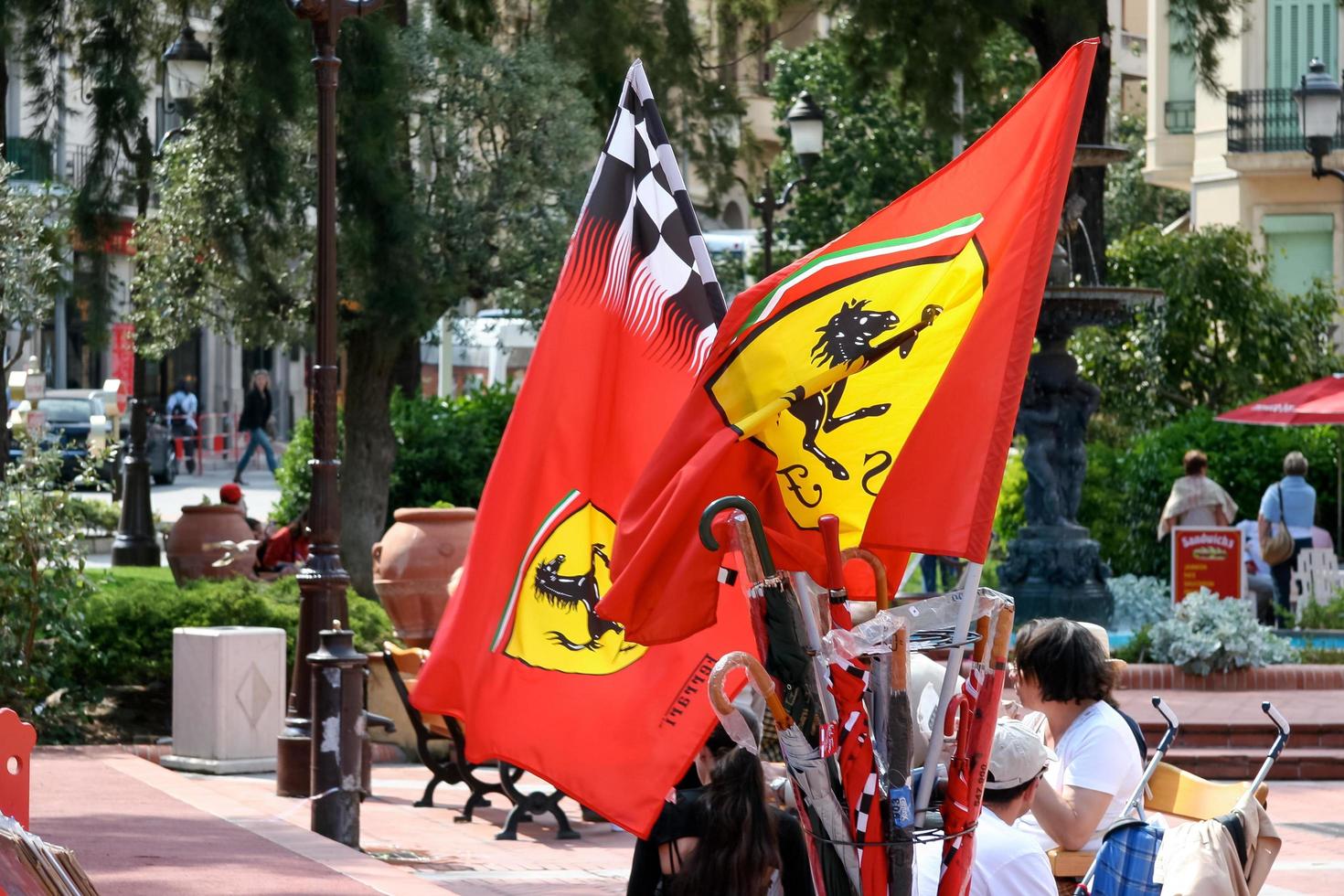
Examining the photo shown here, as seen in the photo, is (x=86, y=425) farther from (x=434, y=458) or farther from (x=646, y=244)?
(x=646, y=244)

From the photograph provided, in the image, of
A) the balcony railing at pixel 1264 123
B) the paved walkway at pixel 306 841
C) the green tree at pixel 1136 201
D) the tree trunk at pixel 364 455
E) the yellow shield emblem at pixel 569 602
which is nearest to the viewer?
the yellow shield emblem at pixel 569 602

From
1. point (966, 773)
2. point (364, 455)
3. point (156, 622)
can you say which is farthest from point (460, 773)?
point (364, 455)

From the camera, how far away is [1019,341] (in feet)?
13.5

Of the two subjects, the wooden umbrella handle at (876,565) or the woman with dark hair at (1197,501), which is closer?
the wooden umbrella handle at (876,565)

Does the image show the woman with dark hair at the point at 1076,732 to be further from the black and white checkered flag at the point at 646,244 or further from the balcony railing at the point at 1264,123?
the balcony railing at the point at 1264,123

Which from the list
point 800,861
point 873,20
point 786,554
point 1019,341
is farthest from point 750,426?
point 873,20

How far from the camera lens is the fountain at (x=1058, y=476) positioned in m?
15.1

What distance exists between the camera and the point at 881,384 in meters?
4.39

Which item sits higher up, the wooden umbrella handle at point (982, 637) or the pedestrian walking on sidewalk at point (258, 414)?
the pedestrian walking on sidewalk at point (258, 414)

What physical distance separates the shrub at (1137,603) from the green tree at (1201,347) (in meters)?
8.44

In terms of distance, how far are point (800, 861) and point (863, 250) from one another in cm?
152

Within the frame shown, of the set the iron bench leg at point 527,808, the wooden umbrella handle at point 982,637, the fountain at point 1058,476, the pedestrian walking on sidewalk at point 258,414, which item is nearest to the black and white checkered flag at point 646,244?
the wooden umbrella handle at point 982,637

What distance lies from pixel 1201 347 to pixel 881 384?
22749 mm

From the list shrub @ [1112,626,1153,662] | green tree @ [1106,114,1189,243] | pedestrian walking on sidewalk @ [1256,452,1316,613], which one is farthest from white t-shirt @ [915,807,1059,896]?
green tree @ [1106,114,1189,243]
